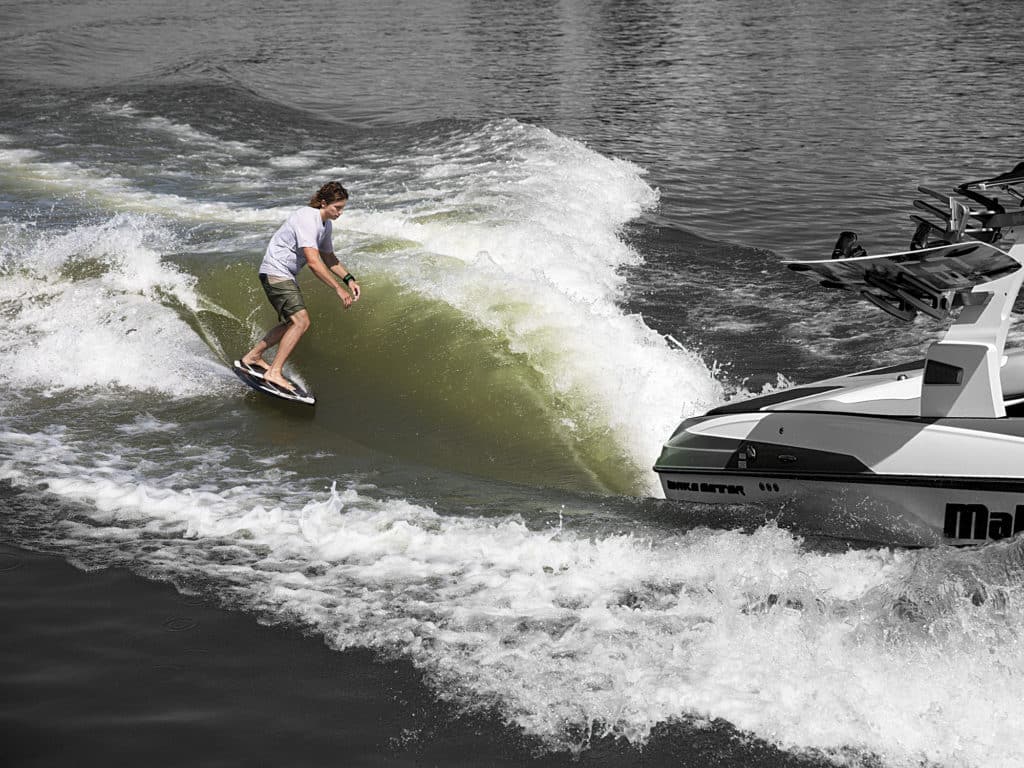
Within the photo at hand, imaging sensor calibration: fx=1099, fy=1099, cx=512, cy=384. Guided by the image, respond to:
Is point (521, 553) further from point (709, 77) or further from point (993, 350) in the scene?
point (709, 77)

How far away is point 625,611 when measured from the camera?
575cm

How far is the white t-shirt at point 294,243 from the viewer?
877cm

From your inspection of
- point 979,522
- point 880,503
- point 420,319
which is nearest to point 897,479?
point 880,503

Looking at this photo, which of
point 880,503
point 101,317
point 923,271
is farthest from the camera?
point 101,317

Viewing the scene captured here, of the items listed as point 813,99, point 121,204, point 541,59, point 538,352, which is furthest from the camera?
point 541,59

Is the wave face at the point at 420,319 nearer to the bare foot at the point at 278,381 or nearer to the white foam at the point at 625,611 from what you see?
the bare foot at the point at 278,381

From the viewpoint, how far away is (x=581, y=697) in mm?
5039

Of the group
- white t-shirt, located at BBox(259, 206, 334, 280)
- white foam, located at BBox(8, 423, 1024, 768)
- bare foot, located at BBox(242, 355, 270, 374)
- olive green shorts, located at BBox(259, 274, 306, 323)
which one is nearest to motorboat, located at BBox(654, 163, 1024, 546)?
white foam, located at BBox(8, 423, 1024, 768)

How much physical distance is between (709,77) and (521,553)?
77.1 ft

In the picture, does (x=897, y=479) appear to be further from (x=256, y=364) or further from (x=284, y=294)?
(x=256, y=364)

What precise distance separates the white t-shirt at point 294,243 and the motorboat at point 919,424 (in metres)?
3.80

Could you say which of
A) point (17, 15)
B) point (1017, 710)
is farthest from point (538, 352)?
point (17, 15)

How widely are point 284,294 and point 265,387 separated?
82 centimetres

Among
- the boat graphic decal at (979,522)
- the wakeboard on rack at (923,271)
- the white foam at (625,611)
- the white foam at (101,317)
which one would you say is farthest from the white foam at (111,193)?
the boat graphic decal at (979,522)
